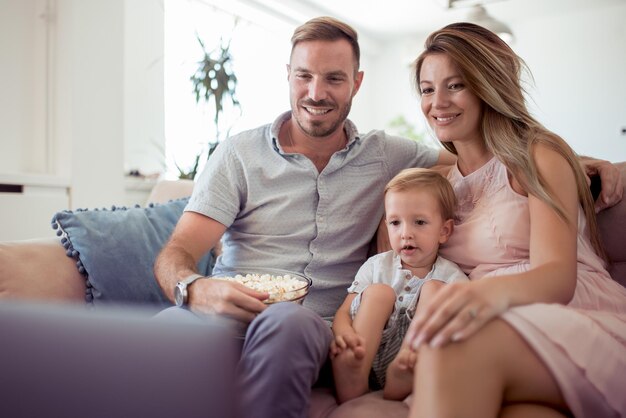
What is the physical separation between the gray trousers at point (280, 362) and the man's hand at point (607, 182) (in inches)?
34.3

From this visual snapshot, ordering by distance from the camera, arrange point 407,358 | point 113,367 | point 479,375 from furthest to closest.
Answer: point 407,358 < point 479,375 < point 113,367

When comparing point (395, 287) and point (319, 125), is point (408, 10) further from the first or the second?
point (395, 287)

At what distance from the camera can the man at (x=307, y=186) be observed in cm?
175

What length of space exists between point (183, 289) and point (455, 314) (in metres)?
0.76

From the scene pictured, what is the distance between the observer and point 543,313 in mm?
903

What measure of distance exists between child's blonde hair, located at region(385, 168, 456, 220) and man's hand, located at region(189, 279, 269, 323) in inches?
20.6

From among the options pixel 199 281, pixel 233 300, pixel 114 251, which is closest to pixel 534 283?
pixel 233 300

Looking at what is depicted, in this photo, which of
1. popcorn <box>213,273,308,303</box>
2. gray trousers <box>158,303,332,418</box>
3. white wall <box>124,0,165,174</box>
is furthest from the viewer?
white wall <box>124,0,165,174</box>

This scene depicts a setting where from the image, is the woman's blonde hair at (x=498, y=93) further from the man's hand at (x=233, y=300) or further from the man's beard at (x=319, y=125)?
the man's hand at (x=233, y=300)

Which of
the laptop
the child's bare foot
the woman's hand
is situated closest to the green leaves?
the child's bare foot

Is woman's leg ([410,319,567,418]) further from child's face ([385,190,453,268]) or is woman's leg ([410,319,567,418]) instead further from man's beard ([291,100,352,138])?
man's beard ([291,100,352,138])

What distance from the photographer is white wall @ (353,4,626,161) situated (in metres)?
6.28

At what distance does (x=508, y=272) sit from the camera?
1.38 meters

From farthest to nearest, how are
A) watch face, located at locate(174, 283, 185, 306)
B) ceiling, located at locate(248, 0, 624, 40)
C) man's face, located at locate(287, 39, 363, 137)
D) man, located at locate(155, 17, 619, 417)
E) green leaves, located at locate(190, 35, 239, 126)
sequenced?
ceiling, located at locate(248, 0, 624, 40) → green leaves, located at locate(190, 35, 239, 126) → man's face, located at locate(287, 39, 363, 137) → man, located at locate(155, 17, 619, 417) → watch face, located at locate(174, 283, 185, 306)
